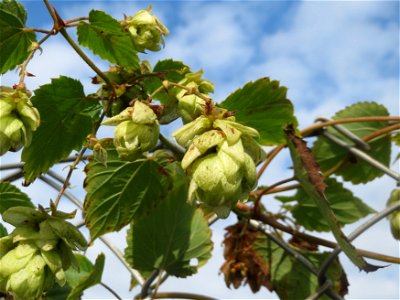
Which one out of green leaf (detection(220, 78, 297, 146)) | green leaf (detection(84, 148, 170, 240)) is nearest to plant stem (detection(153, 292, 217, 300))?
green leaf (detection(84, 148, 170, 240))

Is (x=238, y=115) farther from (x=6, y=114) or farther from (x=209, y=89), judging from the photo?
(x=6, y=114)

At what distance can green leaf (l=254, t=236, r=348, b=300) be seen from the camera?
71.4 inches

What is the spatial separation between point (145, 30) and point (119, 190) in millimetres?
337

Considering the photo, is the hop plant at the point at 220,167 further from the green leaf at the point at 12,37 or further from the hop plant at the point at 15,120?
the green leaf at the point at 12,37

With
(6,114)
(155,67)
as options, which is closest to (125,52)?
(155,67)

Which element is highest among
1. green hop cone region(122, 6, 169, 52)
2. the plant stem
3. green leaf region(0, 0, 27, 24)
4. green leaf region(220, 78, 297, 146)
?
green hop cone region(122, 6, 169, 52)

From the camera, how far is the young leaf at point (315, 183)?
1.24 m

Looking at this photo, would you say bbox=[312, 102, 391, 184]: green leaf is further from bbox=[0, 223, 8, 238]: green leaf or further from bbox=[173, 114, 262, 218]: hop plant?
bbox=[173, 114, 262, 218]: hop plant

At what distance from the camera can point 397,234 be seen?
167 centimetres

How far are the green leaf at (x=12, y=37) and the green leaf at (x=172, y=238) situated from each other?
44 cm

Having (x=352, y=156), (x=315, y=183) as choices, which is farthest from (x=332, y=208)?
(x=315, y=183)

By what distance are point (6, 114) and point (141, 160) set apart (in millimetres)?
369

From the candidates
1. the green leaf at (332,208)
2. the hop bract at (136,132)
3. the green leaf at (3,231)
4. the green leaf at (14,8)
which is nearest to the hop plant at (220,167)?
the hop bract at (136,132)

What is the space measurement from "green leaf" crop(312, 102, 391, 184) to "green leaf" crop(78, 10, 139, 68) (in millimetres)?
884
